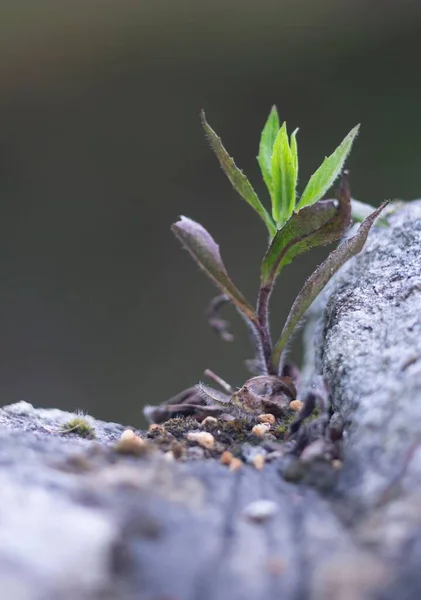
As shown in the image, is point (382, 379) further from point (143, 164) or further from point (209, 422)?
point (143, 164)

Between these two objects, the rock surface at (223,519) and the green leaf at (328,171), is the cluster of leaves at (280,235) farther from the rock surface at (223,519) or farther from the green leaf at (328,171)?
the rock surface at (223,519)

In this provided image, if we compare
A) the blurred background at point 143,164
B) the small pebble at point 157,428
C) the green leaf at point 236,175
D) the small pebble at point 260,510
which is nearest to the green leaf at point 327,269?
the green leaf at point 236,175

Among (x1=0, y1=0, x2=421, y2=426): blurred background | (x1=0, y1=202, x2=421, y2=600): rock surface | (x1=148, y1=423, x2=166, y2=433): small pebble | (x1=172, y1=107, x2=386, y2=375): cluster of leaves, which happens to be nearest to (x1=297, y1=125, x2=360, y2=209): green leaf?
(x1=172, y1=107, x2=386, y2=375): cluster of leaves

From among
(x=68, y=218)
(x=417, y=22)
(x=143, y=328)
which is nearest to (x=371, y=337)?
(x=143, y=328)

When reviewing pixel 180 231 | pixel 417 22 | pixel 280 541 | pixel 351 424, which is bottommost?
pixel 280 541

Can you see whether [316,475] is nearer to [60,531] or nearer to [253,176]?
[60,531]

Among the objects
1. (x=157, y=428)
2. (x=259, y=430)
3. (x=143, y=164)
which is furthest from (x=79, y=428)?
(x=143, y=164)
